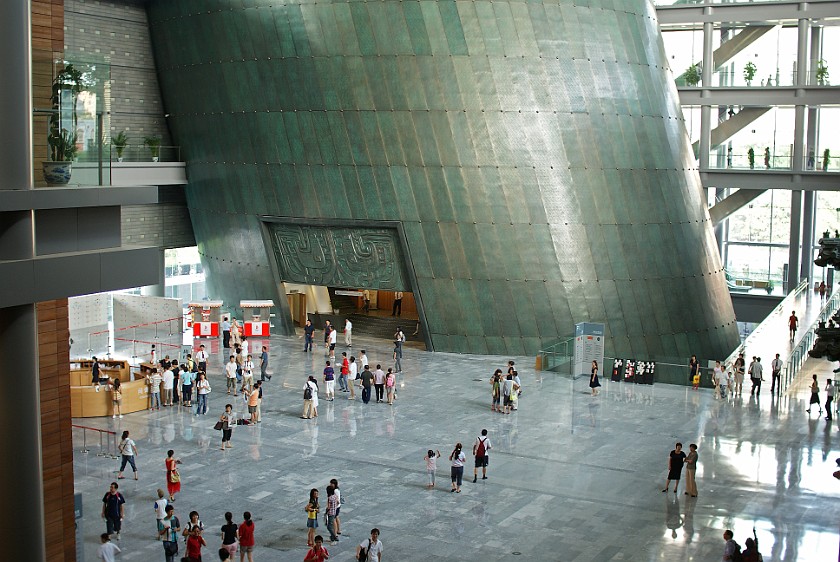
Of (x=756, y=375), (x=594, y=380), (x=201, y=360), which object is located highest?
(x=201, y=360)

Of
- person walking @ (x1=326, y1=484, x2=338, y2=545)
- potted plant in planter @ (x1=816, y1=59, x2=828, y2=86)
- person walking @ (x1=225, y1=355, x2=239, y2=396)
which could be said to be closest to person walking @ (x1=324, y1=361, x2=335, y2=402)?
person walking @ (x1=225, y1=355, x2=239, y2=396)

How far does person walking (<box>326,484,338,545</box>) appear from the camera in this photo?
17.9 metres

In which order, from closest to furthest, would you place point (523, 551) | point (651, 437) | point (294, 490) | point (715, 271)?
point (523, 551) < point (294, 490) < point (651, 437) < point (715, 271)

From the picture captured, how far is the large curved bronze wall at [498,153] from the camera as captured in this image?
1347 inches

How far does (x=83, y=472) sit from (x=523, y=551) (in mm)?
9999

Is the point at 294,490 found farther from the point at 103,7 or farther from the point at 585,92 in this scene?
the point at 103,7

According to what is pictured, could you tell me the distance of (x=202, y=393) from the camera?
26531mm

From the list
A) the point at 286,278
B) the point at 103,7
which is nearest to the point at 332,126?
the point at 286,278

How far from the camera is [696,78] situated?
47719mm

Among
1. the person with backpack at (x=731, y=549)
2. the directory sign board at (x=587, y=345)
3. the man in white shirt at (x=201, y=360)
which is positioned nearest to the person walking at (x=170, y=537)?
the person with backpack at (x=731, y=549)

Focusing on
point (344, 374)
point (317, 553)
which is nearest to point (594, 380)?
point (344, 374)

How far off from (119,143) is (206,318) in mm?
7229

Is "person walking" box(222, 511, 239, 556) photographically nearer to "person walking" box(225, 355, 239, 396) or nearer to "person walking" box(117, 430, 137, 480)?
"person walking" box(117, 430, 137, 480)

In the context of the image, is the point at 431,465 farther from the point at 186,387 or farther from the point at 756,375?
the point at 756,375
